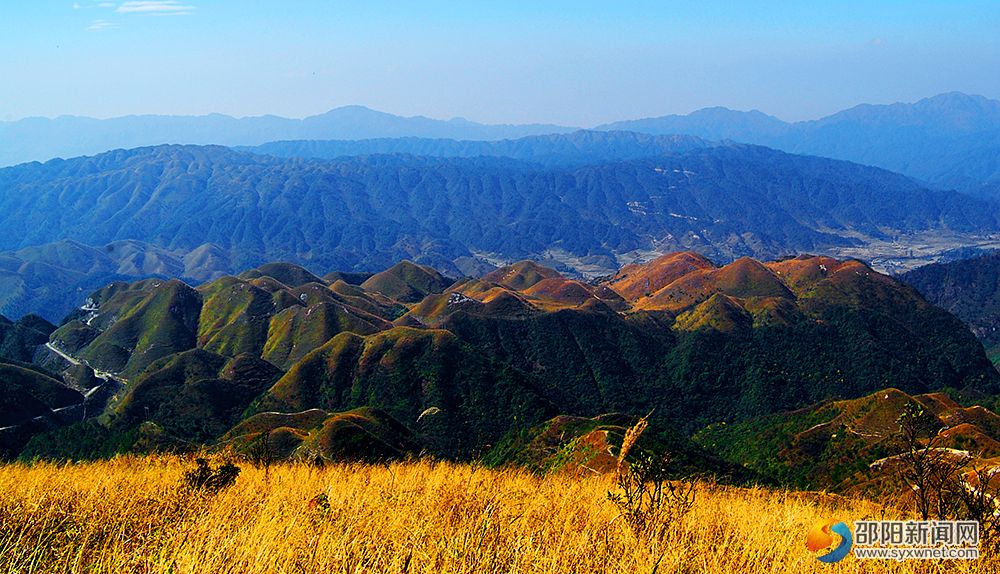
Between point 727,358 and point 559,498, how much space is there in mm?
121413

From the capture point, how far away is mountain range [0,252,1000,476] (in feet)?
278

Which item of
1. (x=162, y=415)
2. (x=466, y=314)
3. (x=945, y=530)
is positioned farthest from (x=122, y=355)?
(x=945, y=530)

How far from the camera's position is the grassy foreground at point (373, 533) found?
5461mm

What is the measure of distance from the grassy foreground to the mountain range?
54.2m

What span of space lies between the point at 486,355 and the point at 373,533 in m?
95.7

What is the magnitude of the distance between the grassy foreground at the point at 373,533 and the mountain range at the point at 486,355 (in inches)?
2133

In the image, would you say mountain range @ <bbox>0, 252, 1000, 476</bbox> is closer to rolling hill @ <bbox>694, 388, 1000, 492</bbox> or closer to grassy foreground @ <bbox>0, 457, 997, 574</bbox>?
rolling hill @ <bbox>694, 388, 1000, 492</bbox>
